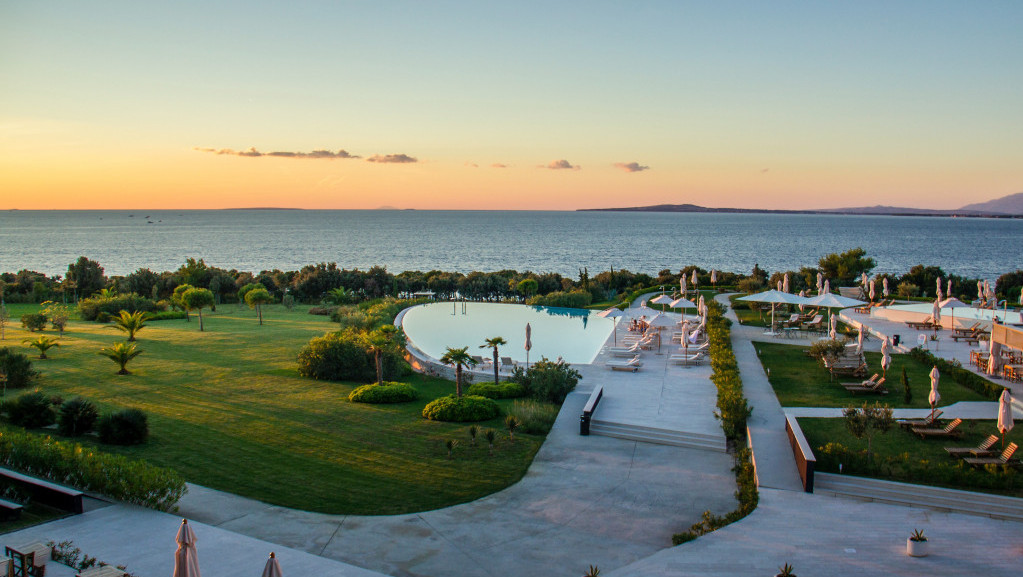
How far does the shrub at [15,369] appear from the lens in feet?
59.0

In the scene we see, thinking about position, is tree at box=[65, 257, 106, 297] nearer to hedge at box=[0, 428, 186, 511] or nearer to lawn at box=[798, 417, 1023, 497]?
hedge at box=[0, 428, 186, 511]

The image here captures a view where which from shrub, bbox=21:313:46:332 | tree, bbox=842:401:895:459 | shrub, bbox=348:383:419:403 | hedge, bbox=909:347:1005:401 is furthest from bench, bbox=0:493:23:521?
shrub, bbox=21:313:46:332

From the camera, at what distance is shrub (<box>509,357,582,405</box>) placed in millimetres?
17609

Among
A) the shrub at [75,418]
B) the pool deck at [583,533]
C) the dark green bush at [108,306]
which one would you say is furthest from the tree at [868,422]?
the dark green bush at [108,306]

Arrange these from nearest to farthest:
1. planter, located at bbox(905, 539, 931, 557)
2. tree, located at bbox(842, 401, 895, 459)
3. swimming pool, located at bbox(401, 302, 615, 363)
Answer: 1. planter, located at bbox(905, 539, 931, 557)
2. tree, located at bbox(842, 401, 895, 459)
3. swimming pool, located at bbox(401, 302, 615, 363)

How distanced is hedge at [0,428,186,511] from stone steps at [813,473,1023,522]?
35.5 feet

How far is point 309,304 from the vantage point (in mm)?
45156

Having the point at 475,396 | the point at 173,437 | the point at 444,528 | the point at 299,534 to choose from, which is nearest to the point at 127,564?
the point at 299,534

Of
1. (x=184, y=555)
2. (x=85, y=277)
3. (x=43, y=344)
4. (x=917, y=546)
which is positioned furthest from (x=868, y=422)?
(x=85, y=277)

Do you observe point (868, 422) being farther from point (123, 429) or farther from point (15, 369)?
point (15, 369)

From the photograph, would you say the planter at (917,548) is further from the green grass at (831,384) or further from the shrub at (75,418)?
the shrub at (75,418)

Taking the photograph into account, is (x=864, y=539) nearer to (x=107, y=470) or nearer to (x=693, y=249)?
(x=107, y=470)

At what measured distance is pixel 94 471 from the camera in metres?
10.4

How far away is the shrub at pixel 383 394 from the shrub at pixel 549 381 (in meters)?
3.21
